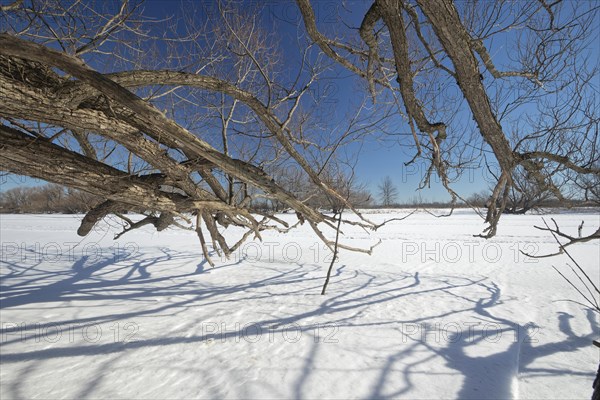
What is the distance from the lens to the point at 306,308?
13.8ft

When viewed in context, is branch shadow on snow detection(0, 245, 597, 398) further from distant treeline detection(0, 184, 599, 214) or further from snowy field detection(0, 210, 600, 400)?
distant treeline detection(0, 184, 599, 214)

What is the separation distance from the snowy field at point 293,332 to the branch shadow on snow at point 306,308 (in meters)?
0.02

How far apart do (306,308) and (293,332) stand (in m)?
0.82

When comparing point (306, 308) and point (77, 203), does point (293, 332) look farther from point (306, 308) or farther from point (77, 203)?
point (77, 203)

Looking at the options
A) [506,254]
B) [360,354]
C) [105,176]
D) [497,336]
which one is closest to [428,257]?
[506,254]

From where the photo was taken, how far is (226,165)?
2.11 metres

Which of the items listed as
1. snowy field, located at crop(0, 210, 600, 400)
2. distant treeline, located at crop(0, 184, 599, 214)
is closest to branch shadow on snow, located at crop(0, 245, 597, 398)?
snowy field, located at crop(0, 210, 600, 400)

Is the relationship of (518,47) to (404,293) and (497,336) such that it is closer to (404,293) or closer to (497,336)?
(497,336)

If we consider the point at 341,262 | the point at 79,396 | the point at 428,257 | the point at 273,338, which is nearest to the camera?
the point at 79,396

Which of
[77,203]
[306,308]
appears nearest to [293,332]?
[306,308]

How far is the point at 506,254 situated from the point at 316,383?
7.97m

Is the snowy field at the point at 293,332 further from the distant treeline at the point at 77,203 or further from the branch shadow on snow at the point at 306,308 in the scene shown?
the distant treeline at the point at 77,203

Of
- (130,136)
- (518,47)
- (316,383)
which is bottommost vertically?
(316,383)

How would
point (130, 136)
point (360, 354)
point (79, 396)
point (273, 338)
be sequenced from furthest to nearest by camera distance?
point (273, 338), point (360, 354), point (79, 396), point (130, 136)
